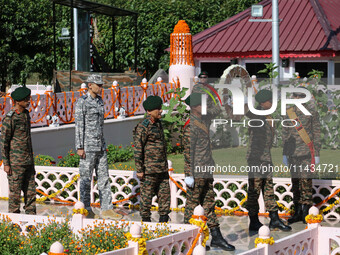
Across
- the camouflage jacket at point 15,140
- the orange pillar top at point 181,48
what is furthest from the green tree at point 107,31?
the camouflage jacket at point 15,140

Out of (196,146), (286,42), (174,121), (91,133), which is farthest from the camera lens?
(286,42)

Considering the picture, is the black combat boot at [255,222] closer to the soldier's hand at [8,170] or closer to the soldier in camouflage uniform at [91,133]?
the soldier in camouflage uniform at [91,133]

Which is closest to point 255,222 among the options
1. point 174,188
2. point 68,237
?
point 174,188

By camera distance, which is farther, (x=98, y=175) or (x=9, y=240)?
(x=98, y=175)

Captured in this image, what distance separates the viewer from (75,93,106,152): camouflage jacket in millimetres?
11344

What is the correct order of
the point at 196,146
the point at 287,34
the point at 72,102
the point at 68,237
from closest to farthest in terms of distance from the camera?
the point at 68,237, the point at 196,146, the point at 72,102, the point at 287,34

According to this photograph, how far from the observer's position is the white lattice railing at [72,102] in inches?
722

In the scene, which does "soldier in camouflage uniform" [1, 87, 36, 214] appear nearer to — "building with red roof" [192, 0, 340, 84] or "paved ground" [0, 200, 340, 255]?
"paved ground" [0, 200, 340, 255]

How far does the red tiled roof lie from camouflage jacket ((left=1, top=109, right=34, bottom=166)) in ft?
54.4

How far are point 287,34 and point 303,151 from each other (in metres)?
16.6

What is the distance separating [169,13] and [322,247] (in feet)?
85.5

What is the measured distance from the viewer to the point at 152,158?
10414mm

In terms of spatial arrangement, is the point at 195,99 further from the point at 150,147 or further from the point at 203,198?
the point at 203,198

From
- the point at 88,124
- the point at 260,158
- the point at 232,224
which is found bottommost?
the point at 232,224
